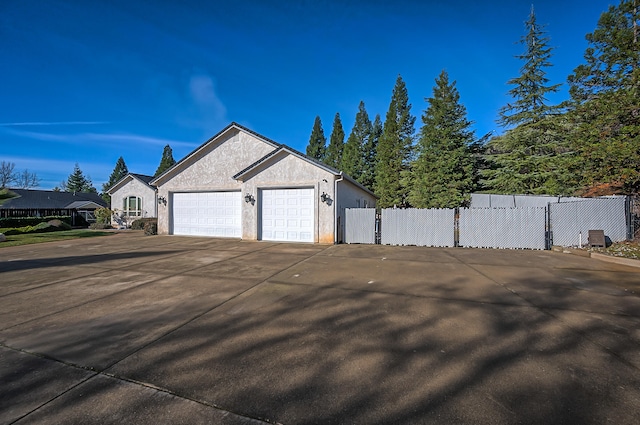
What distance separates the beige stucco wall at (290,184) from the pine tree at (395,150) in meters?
15.8

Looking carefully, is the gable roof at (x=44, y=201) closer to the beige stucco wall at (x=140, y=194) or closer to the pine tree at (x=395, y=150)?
the beige stucco wall at (x=140, y=194)

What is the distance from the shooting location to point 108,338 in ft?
10.5

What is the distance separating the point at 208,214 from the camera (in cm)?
1432

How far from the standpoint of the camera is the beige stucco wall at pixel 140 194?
23.8 metres

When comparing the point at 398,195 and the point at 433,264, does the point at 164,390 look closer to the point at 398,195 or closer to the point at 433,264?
the point at 433,264

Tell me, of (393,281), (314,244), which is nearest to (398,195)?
(314,244)

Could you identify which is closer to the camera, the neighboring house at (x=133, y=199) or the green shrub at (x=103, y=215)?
the neighboring house at (x=133, y=199)

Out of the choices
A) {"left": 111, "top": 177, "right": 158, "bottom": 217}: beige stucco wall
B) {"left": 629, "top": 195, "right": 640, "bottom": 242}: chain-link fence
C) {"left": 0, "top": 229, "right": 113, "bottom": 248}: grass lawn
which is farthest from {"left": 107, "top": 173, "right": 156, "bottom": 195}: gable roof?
{"left": 629, "top": 195, "right": 640, "bottom": 242}: chain-link fence

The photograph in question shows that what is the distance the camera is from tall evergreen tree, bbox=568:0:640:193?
1042cm

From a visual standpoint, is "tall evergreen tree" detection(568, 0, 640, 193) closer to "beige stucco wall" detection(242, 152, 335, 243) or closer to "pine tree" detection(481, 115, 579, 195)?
"pine tree" detection(481, 115, 579, 195)

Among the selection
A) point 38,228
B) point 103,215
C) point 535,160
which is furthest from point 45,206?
point 535,160

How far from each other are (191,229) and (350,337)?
44.4 feet

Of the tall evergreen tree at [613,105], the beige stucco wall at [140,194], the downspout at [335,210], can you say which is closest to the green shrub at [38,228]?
the beige stucco wall at [140,194]

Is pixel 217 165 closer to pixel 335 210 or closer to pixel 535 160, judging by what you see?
pixel 335 210
